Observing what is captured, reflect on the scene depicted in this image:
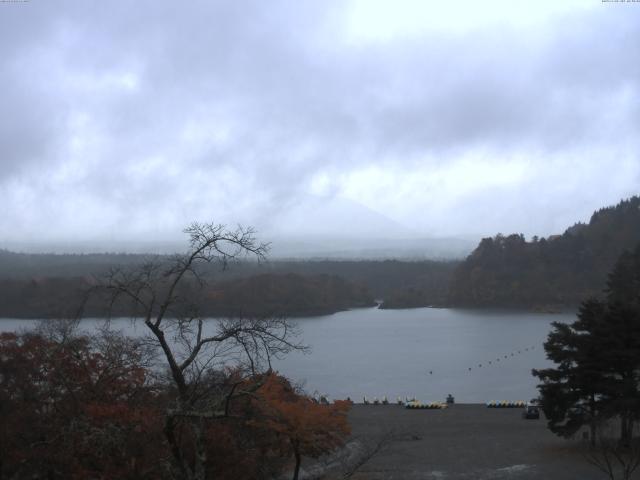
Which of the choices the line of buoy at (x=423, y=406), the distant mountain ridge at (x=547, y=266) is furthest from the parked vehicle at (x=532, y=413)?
the distant mountain ridge at (x=547, y=266)

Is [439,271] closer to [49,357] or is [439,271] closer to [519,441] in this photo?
→ [519,441]

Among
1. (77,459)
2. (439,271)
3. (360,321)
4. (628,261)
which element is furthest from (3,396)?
(439,271)

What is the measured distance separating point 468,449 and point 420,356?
21297 mm

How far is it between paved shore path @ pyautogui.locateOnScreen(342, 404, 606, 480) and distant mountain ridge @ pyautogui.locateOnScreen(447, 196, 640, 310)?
46314mm

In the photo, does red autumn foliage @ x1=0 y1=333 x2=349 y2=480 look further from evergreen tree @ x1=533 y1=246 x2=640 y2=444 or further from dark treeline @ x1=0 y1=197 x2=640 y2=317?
dark treeline @ x1=0 y1=197 x2=640 y2=317

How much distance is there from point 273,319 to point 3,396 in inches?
170

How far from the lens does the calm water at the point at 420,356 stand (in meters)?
23.5

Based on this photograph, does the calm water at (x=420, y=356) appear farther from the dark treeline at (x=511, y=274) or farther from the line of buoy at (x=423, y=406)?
the dark treeline at (x=511, y=274)

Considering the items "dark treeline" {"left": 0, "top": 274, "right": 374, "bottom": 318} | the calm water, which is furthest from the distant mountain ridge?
"dark treeline" {"left": 0, "top": 274, "right": 374, "bottom": 318}

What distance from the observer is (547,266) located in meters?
63.6

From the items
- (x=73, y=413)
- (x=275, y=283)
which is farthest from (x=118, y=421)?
(x=275, y=283)

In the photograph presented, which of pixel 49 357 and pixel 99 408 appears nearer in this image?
pixel 99 408

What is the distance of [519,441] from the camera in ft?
39.8

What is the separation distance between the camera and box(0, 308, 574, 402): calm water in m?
23.5
